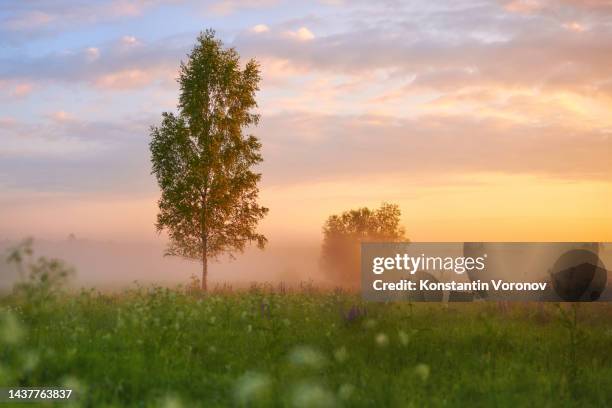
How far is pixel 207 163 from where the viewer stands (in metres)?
29.1

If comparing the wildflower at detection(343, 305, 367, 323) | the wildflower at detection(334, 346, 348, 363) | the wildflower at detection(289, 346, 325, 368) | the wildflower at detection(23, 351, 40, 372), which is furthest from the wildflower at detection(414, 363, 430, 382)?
the wildflower at detection(23, 351, 40, 372)

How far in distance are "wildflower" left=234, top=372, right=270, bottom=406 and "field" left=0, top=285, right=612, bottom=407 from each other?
13 millimetres

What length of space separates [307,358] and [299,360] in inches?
5.1

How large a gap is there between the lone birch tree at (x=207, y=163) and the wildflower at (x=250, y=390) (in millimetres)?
21890

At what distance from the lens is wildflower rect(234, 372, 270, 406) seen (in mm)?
6590

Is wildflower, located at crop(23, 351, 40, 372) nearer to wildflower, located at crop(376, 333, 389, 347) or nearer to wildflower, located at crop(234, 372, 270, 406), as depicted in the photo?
wildflower, located at crop(234, 372, 270, 406)

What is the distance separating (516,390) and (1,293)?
45.9 feet

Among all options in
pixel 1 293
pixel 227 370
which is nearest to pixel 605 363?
pixel 227 370

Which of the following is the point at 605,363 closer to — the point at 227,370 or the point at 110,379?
the point at 227,370

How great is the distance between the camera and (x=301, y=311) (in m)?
13.1

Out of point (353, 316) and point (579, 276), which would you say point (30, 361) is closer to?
point (353, 316)

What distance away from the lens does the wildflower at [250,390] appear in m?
6.59

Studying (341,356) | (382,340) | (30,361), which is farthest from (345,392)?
(30,361)

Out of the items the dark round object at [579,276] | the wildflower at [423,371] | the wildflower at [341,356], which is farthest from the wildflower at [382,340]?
the dark round object at [579,276]
